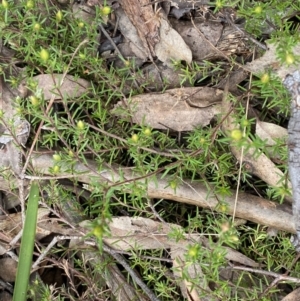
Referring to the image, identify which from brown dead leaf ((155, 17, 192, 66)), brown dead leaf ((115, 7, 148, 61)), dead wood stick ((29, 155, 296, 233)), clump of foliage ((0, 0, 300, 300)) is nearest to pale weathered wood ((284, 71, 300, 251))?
clump of foliage ((0, 0, 300, 300))

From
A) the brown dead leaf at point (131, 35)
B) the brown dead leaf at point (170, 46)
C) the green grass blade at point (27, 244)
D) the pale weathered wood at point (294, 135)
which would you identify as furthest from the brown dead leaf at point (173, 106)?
the green grass blade at point (27, 244)

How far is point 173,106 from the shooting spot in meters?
3.25

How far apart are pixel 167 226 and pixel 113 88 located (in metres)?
1.03

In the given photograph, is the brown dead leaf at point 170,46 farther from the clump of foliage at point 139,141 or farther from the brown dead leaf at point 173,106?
the brown dead leaf at point 173,106

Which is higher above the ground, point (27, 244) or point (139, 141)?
point (139, 141)

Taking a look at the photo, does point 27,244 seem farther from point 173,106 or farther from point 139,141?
point 173,106

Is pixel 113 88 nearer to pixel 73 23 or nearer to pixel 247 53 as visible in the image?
pixel 73 23

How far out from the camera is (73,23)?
325 centimetres

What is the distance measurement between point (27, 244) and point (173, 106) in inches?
52.7

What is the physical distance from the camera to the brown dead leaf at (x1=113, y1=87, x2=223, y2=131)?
3217mm

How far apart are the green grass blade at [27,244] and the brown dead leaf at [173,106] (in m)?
0.81

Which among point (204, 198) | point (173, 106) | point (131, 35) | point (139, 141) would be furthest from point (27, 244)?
point (131, 35)

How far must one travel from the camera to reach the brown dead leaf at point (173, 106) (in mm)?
3217

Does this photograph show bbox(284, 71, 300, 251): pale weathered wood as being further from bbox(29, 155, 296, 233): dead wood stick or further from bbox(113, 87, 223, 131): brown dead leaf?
bbox(113, 87, 223, 131): brown dead leaf
